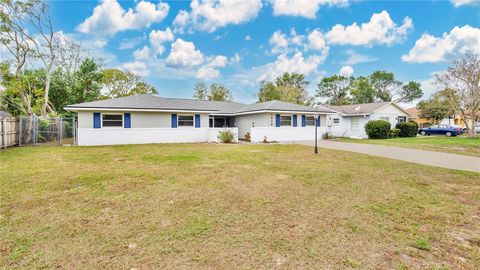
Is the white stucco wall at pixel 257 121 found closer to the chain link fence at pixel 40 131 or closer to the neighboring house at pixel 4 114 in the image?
the chain link fence at pixel 40 131

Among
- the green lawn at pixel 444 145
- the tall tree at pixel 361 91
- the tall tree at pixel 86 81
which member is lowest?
the green lawn at pixel 444 145

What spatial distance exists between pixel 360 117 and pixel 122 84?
32842mm

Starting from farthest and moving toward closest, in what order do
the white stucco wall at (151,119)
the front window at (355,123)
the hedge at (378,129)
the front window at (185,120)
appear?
the front window at (355,123) → the hedge at (378,129) → the front window at (185,120) → the white stucco wall at (151,119)

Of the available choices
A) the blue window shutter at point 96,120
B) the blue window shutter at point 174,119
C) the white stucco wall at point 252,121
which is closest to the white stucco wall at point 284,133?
the white stucco wall at point 252,121

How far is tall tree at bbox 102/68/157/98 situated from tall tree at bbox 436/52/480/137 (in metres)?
37.9

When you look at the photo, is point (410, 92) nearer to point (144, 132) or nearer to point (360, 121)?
point (360, 121)

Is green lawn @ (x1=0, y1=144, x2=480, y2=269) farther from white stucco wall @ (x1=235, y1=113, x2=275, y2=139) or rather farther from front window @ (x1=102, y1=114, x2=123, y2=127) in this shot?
white stucco wall @ (x1=235, y1=113, x2=275, y2=139)

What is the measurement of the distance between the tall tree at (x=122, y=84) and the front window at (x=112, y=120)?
818 inches

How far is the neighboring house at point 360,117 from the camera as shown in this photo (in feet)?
82.0

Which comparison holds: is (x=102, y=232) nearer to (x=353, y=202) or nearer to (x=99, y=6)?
(x=353, y=202)

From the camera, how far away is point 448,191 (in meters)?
5.51

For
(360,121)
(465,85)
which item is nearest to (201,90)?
(360,121)

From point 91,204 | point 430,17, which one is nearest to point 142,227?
point 91,204

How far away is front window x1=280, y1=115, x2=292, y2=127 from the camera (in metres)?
20.2
